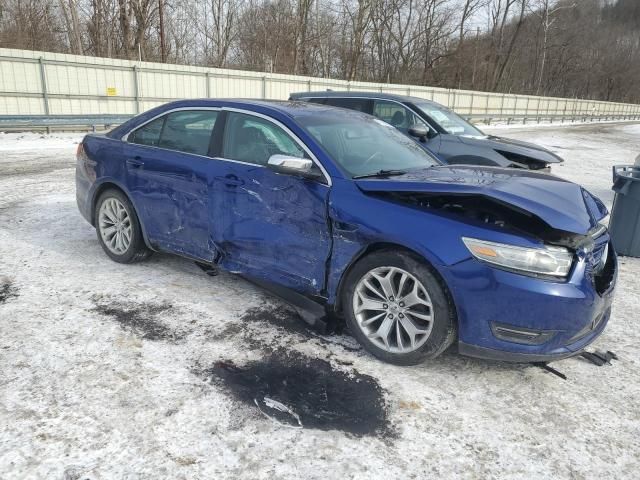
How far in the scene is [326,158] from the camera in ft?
11.7

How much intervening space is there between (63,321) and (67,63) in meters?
16.9

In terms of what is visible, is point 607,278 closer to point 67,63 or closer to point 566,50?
point 67,63

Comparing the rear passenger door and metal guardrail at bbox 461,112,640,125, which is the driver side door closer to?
the rear passenger door

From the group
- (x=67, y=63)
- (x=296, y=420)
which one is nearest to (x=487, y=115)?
(x=67, y=63)

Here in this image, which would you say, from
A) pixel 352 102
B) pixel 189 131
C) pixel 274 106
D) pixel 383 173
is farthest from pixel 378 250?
pixel 352 102

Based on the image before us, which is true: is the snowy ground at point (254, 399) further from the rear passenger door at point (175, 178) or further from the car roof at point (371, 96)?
the car roof at point (371, 96)

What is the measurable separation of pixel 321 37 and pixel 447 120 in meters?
36.5

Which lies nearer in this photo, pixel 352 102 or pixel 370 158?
pixel 370 158

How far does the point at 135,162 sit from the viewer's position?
461 cm

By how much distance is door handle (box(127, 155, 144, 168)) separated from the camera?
4570 millimetres

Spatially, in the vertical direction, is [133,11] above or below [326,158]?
above

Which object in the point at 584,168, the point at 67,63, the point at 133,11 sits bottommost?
the point at 584,168

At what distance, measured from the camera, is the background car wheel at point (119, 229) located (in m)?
4.72

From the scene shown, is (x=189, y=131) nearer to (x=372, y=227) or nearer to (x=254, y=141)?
(x=254, y=141)
